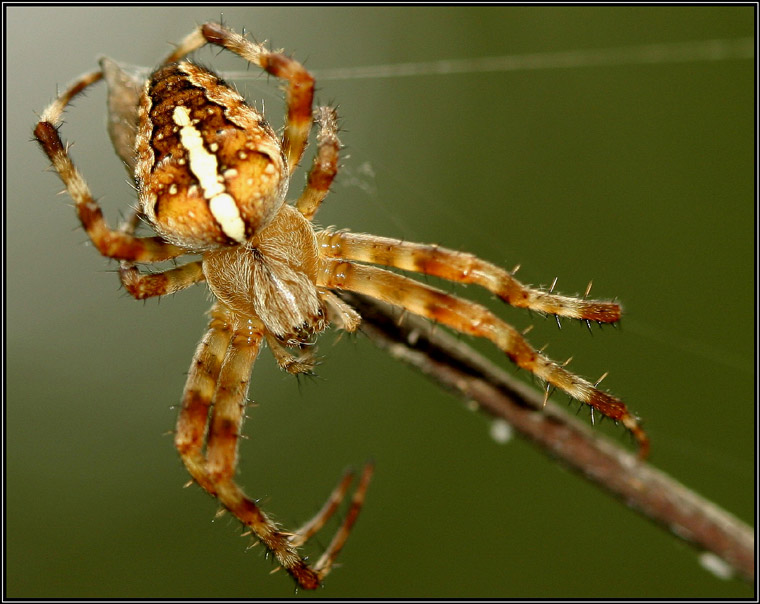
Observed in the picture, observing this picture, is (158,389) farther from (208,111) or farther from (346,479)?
(208,111)

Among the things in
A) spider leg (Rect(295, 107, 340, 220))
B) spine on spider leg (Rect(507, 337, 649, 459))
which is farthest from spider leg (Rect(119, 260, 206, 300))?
spine on spider leg (Rect(507, 337, 649, 459))

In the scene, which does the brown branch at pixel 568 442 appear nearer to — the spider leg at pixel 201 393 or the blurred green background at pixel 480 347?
the spider leg at pixel 201 393

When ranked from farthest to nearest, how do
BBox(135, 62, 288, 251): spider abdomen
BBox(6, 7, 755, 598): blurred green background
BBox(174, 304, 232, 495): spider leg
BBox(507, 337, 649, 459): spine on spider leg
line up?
BBox(6, 7, 755, 598): blurred green background < BBox(174, 304, 232, 495): spider leg < BBox(507, 337, 649, 459): spine on spider leg < BBox(135, 62, 288, 251): spider abdomen

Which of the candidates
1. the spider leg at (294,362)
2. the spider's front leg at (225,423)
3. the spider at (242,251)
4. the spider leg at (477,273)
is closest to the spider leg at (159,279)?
the spider at (242,251)

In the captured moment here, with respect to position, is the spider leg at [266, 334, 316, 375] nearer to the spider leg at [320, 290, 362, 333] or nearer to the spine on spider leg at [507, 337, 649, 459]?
the spider leg at [320, 290, 362, 333]

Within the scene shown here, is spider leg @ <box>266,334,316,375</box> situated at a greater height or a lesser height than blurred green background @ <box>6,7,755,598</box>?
lesser
